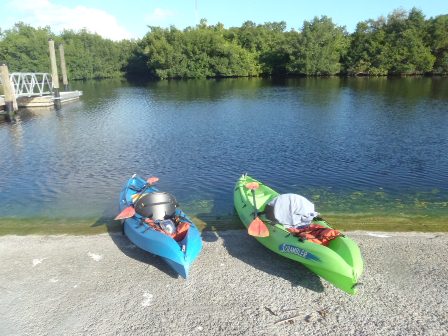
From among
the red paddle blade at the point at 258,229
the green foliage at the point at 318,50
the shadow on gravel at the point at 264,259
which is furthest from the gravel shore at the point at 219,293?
the green foliage at the point at 318,50

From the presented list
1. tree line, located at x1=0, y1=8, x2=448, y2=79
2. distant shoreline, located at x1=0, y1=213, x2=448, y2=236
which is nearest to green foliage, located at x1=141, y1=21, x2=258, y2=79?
tree line, located at x1=0, y1=8, x2=448, y2=79

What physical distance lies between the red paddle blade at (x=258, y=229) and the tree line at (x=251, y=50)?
74468 mm

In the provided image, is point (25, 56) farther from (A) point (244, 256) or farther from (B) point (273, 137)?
(A) point (244, 256)

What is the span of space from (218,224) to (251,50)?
271ft

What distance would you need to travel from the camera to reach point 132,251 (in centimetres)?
1124

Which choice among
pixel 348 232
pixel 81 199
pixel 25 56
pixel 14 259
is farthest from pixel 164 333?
pixel 25 56

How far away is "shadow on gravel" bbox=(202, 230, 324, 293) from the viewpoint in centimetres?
944

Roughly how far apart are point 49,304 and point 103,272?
1.60 meters

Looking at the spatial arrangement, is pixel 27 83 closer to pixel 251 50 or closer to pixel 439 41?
pixel 251 50

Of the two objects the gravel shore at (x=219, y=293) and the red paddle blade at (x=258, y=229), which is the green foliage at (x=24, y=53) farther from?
the red paddle blade at (x=258, y=229)

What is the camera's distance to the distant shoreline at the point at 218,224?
12.8 meters

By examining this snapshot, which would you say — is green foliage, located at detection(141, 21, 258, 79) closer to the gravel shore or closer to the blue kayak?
the blue kayak

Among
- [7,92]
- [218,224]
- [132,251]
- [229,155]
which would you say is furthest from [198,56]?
[132,251]

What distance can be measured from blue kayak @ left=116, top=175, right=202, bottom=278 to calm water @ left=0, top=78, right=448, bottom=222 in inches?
141
